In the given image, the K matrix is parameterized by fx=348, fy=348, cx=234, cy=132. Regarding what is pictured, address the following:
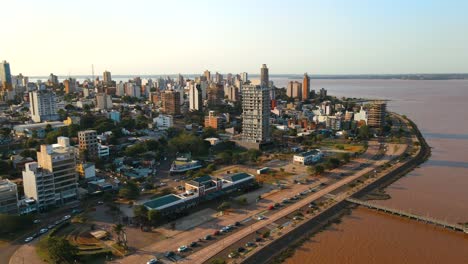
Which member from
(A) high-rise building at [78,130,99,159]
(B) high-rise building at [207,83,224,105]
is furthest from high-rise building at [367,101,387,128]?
(A) high-rise building at [78,130,99,159]

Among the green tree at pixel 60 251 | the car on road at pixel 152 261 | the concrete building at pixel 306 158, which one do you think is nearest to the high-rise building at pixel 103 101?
the concrete building at pixel 306 158

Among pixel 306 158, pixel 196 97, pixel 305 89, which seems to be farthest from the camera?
pixel 305 89

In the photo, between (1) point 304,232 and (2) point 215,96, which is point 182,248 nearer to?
(1) point 304,232

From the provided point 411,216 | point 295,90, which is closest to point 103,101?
point 295,90

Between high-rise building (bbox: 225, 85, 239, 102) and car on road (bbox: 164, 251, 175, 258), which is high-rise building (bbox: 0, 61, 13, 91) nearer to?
high-rise building (bbox: 225, 85, 239, 102)

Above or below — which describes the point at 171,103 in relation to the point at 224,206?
above

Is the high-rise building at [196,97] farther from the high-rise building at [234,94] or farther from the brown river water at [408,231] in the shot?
the brown river water at [408,231]
